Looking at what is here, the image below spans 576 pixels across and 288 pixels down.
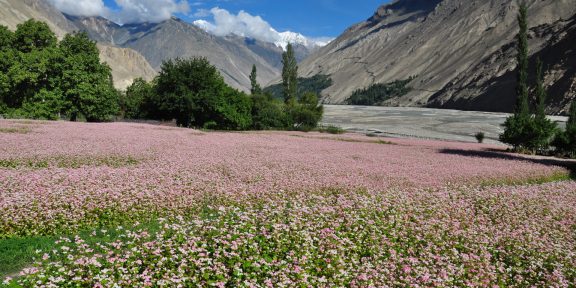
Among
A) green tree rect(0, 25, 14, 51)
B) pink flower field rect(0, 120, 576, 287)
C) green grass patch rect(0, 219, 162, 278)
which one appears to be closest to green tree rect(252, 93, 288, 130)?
green tree rect(0, 25, 14, 51)

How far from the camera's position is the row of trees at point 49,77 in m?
54.7

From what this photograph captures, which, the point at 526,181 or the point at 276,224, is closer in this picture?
the point at 276,224

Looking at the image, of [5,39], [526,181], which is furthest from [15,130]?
[526,181]

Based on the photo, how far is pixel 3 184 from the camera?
14.1m

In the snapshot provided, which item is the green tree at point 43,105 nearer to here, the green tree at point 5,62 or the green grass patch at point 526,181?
the green tree at point 5,62

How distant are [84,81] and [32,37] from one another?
486 inches

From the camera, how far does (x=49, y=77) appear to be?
187ft

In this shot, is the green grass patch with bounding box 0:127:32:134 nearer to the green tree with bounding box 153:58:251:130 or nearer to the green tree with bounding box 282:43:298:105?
the green tree with bounding box 153:58:251:130

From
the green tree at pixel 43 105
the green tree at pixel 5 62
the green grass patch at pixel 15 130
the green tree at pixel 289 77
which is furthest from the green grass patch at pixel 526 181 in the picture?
the green tree at pixel 289 77

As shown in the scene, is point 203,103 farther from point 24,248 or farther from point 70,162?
point 24,248

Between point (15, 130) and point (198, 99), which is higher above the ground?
point (198, 99)

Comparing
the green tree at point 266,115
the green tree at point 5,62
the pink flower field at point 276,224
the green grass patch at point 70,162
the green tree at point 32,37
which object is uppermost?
the green tree at point 32,37

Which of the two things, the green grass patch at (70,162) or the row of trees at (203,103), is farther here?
the row of trees at (203,103)

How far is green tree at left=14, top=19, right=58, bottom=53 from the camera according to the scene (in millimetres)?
59737
